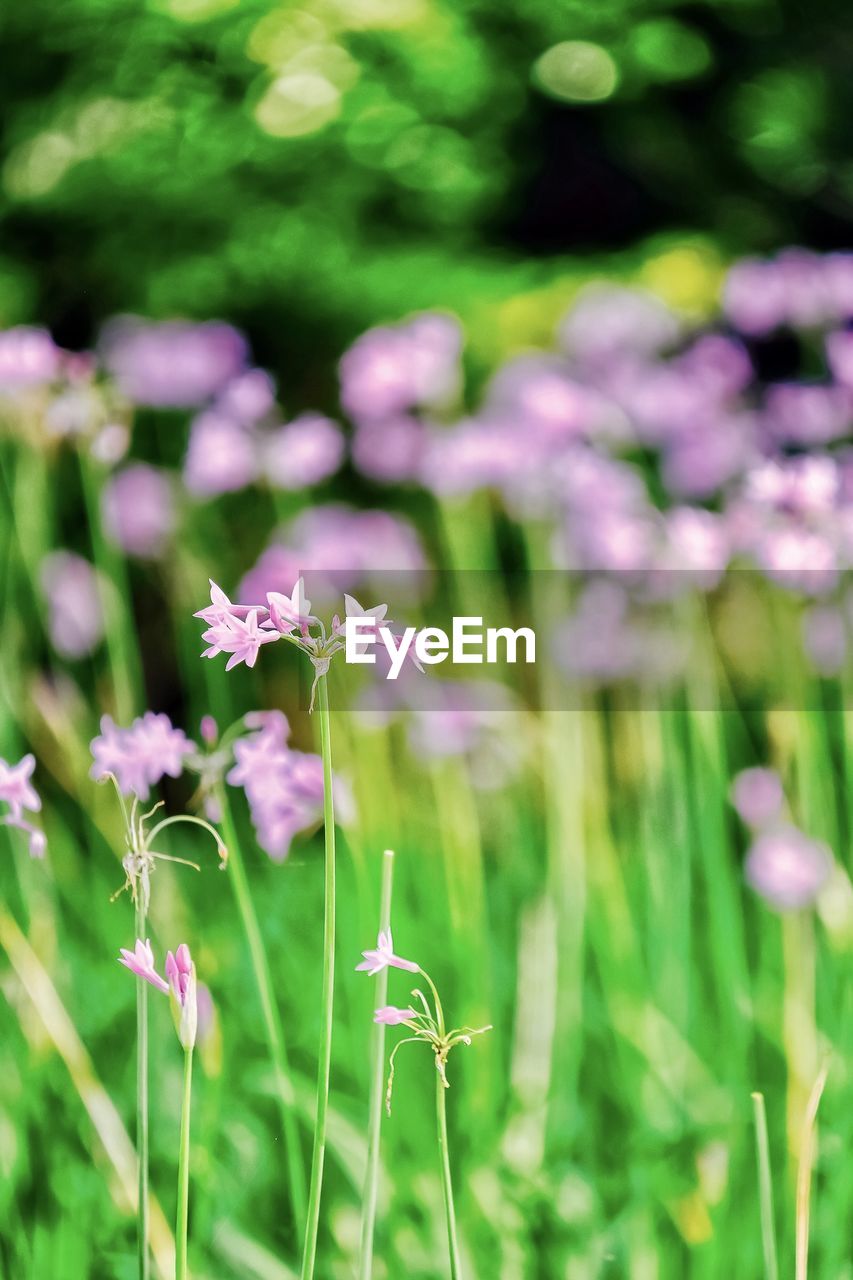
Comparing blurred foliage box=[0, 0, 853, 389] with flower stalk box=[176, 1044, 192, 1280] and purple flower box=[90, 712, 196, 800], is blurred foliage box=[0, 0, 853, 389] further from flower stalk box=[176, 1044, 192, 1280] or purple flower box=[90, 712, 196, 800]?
flower stalk box=[176, 1044, 192, 1280]

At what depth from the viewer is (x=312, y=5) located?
5.16ft

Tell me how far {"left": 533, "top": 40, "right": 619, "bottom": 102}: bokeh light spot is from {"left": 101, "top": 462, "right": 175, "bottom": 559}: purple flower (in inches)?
30.4

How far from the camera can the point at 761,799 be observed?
1.26m

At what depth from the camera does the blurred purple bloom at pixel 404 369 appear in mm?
1363

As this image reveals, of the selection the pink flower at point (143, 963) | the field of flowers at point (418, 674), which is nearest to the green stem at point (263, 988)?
the field of flowers at point (418, 674)

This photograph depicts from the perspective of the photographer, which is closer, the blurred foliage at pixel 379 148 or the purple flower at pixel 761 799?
the purple flower at pixel 761 799

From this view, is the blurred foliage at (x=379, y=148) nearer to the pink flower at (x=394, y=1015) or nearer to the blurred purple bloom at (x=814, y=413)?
the blurred purple bloom at (x=814, y=413)

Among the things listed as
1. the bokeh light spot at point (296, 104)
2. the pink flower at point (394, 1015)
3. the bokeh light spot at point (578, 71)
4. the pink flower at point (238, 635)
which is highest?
the bokeh light spot at point (578, 71)

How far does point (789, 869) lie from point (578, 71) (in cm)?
113

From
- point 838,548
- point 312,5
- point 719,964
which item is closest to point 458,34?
point 312,5

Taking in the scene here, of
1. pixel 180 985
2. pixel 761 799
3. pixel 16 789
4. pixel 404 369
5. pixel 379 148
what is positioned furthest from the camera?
pixel 379 148

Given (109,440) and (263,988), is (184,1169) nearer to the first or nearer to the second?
(263,988)

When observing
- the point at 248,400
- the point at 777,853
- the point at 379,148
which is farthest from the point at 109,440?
the point at 379,148

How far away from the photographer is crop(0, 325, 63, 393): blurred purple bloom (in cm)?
106
